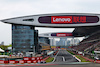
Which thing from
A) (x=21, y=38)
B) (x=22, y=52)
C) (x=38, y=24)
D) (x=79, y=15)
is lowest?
(x=22, y=52)

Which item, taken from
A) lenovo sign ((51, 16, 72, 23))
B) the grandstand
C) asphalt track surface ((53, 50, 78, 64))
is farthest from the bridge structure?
asphalt track surface ((53, 50, 78, 64))

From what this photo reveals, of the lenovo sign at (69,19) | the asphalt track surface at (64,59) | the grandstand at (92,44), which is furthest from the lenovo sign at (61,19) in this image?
the grandstand at (92,44)

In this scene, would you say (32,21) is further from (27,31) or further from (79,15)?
(79,15)

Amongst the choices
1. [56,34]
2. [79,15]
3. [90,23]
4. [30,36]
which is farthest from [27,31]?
[56,34]

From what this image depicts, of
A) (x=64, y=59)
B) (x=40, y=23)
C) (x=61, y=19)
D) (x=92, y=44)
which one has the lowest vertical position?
(x=64, y=59)

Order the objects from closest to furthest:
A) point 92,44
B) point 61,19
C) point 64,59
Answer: point 64,59 < point 61,19 < point 92,44

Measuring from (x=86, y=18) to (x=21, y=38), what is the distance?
27.8 m

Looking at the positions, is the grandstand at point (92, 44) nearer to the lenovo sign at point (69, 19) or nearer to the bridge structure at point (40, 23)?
the bridge structure at point (40, 23)

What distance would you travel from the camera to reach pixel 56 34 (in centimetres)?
13412

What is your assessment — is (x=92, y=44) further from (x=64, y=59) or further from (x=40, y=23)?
(x=40, y=23)

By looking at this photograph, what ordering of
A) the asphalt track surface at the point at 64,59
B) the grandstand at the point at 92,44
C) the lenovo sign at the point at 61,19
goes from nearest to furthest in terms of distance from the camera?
the asphalt track surface at the point at 64,59 → the lenovo sign at the point at 61,19 → the grandstand at the point at 92,44

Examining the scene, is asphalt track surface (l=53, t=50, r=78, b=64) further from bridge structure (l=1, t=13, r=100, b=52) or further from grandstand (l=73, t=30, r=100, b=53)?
bridge structure (l=1, t=13, r=100, b=52)

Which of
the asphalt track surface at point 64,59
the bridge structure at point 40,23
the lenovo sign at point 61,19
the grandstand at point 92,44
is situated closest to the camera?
the asphalt track surface at point 64,59

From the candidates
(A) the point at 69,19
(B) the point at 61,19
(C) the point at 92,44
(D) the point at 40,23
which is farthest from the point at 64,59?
(C) the point at 92,44
